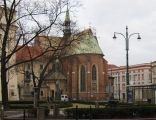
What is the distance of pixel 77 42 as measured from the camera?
4834 centimetres

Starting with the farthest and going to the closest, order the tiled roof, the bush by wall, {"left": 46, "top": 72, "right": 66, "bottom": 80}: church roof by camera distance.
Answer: {"left": 46, "top": 72, "right": 66, "bottom": 80}: church roof → the tiled roof → the bush by wall

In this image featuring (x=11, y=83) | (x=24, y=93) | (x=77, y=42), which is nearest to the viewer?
(x=77, y=42)

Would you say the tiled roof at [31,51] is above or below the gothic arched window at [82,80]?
above

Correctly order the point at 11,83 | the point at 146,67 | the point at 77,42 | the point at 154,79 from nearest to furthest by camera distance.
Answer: the point at 77,42 < the point at 11,83 < the point at 154,79 < the point at 146,67

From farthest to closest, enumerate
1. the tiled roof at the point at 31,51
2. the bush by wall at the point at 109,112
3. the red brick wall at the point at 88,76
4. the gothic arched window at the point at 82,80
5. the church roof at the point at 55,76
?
the gothic arched window at the point at 82,80, the red brick wall at the point at 88,76, the church roof at the point at 55,76, the tiled roof at the point at 31,51, the bush by wall at the point at 109,112

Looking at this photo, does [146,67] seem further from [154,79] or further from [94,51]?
[94,51]

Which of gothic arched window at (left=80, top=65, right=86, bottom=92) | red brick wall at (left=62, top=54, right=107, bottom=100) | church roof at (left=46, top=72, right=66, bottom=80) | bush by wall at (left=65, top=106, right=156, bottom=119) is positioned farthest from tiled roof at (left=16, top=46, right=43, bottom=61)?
gothic arched window at (left=80, top=65, right=86, bottom=92)

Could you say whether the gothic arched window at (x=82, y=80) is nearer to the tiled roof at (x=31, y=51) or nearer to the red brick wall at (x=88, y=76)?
the red brick wall at (x=88, y=76)

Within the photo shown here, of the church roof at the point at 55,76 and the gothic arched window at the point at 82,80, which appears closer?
the church roof at the point at 55,76

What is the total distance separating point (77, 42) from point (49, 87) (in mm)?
68513

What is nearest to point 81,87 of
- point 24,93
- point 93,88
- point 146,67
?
point 93,88

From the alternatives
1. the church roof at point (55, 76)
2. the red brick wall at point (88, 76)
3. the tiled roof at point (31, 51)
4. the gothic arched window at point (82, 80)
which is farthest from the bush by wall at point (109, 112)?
the gothic arched window at point (82, 80)

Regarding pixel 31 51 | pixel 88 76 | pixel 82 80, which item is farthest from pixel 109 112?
pixel 82 80

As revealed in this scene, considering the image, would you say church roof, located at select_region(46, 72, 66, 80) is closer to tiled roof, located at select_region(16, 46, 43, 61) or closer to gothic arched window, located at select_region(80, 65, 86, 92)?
gothic arched window, located at select_region(80, 65, 86, 92)
